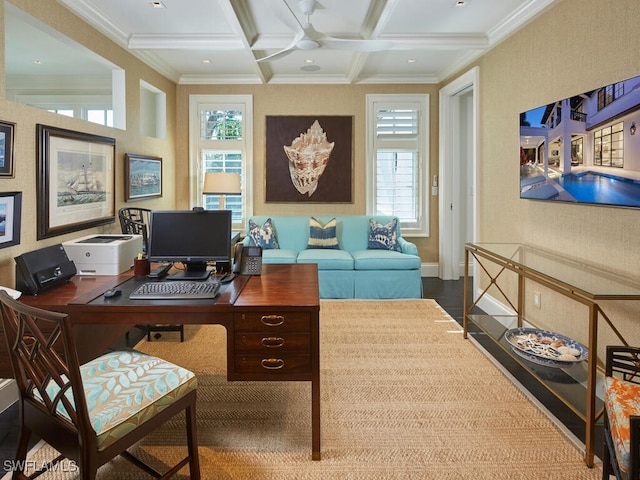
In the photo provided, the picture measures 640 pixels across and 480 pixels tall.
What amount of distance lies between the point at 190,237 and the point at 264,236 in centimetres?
289

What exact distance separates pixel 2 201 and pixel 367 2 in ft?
9.73

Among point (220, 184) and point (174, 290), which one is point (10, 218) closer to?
point (174, 290)

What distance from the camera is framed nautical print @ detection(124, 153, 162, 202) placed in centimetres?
434

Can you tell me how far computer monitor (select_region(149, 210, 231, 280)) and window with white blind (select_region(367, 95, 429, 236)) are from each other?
12.2ft

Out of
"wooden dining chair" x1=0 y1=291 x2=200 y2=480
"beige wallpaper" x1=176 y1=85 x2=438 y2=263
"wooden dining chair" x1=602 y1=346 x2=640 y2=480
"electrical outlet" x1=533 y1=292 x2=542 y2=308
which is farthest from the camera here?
"beige wallpaper" x1=176 y1=85 x2=438 y2=263

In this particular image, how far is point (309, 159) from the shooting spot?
600cm

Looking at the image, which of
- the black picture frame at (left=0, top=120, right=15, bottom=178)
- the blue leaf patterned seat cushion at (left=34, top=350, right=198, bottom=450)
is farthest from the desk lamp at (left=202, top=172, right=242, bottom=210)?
the blue leaf patterned seat cushion at (left=34, top=350, right=198, bottom=450)

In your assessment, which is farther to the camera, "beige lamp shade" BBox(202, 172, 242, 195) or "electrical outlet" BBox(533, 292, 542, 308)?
"beige lamp shade" BBox(202, 172, 242, 195)

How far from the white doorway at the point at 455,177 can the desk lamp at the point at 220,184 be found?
274 centimetres

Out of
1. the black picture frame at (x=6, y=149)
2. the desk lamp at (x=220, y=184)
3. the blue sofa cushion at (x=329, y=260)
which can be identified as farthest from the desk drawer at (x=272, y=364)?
the desk lamp at (x=220, y=184)

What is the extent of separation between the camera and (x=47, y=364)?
150 cm

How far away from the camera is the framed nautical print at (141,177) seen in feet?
14.3

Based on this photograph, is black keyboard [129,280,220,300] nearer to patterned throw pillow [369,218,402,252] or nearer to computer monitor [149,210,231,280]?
computer monitor [149,210,231,280]

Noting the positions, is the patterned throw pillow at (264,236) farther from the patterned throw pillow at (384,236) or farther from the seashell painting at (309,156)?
the patterned throw pillow at (384,236)
